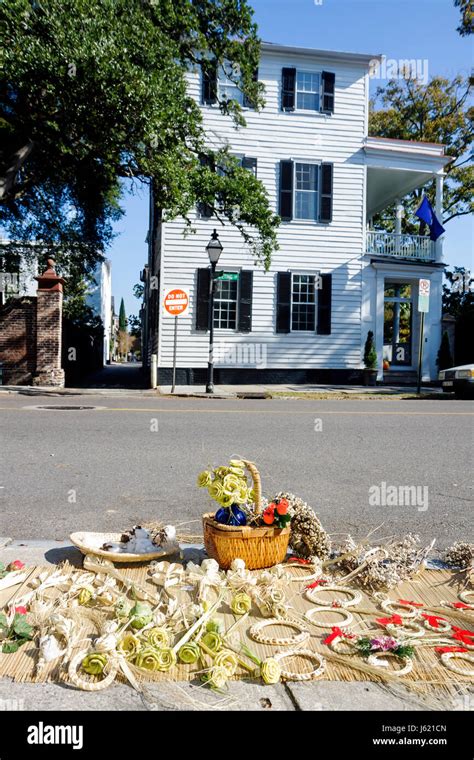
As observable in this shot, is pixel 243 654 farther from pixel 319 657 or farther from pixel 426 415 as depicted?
pixel 426 415

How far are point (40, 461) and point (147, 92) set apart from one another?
9.37 meters

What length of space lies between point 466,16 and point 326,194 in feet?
37.9

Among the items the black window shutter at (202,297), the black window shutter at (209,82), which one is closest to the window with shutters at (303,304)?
the black window shutter at (202,297)

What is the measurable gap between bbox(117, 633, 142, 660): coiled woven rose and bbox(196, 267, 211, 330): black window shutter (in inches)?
686

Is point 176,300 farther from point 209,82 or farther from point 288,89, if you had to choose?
point 288,89

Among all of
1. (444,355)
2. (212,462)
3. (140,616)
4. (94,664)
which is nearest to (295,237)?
(444,355)

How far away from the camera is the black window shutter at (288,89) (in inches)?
803

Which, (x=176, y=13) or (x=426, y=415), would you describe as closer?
(x=426, y=415)

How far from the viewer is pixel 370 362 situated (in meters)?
20.1

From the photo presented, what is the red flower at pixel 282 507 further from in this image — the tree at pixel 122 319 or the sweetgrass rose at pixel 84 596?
the tree at pixel 122 319

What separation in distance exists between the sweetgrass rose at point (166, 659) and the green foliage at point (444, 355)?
20330 millimetres

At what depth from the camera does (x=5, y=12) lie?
1191 cm

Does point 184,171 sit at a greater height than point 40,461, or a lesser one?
greater

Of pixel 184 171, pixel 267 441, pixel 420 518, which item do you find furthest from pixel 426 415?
pixel 184 171
